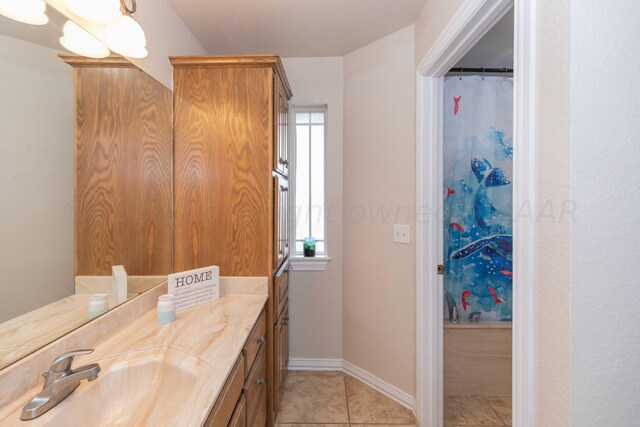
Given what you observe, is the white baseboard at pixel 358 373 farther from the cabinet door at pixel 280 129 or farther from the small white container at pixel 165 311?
the cabinet door at pixel 280 129

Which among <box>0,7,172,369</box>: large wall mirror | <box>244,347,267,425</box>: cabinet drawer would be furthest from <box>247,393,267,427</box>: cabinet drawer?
<box>0,7,172,369</box>: large wall mirror

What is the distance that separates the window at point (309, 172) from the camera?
2.42m

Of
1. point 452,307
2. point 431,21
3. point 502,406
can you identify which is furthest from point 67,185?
point 502,406

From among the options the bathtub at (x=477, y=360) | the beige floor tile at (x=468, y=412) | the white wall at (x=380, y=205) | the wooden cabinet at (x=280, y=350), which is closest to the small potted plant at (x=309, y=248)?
the white wall at (x=380, y=205)

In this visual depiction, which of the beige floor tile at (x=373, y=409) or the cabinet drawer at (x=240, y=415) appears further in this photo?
the beige floor tile at (x=373, y=409)

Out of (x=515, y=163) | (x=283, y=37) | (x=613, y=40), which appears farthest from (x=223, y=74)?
(x=613, y=40)

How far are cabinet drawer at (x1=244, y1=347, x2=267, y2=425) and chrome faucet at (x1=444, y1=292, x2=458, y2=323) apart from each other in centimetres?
136

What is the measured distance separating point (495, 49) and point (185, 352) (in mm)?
2575

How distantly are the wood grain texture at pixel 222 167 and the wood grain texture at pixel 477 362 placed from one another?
147 centimetres

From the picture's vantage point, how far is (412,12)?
69.2 inches

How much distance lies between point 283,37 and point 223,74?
660mm

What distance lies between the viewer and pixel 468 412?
1.91 metres

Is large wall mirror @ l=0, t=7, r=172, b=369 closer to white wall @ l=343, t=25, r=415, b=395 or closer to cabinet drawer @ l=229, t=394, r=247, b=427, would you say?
cabinet drawer @ l=229, t=394, r=247, b=427

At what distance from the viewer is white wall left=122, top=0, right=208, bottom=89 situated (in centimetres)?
142
